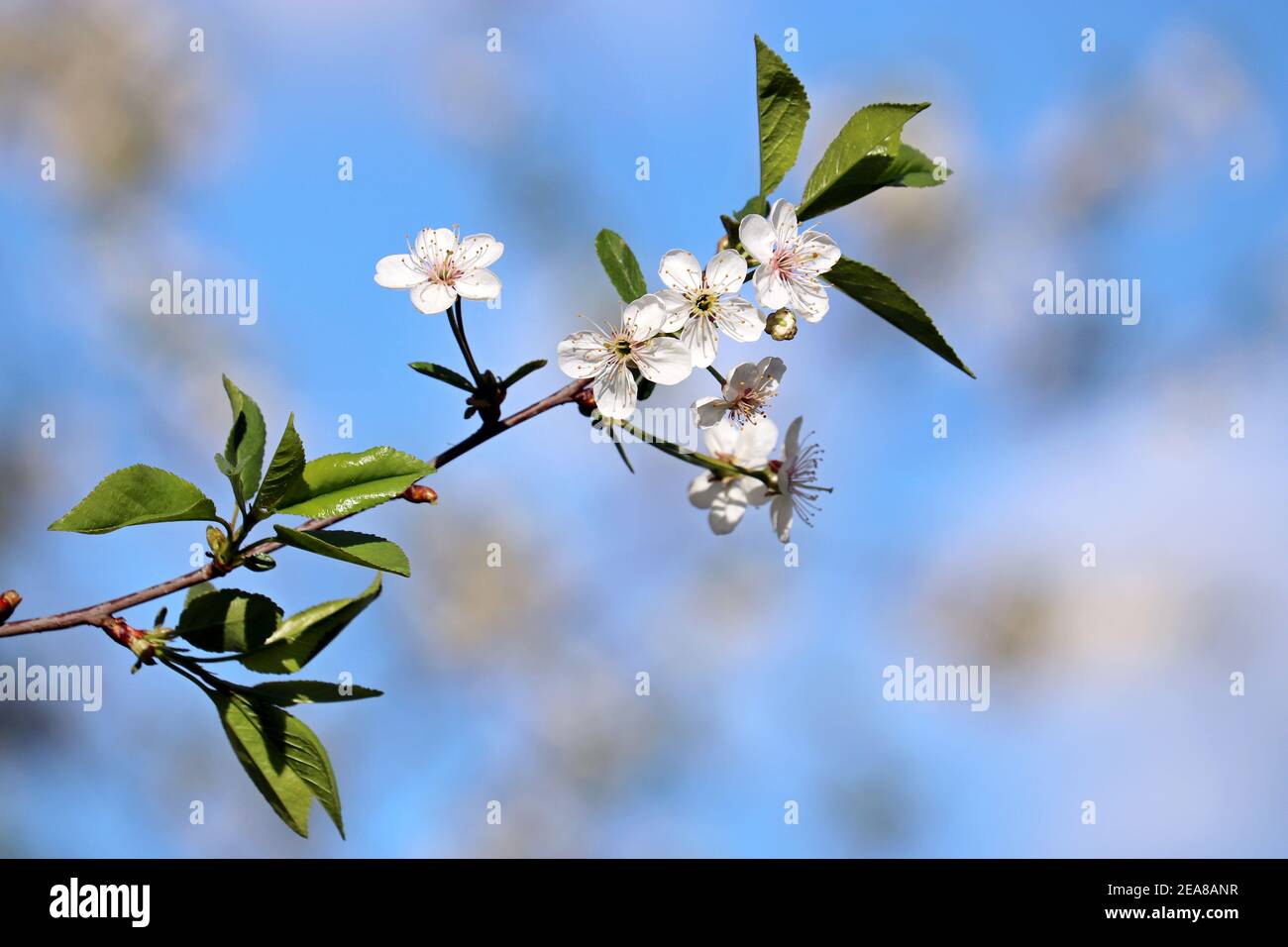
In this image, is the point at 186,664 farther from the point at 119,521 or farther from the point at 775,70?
the point at 775,70

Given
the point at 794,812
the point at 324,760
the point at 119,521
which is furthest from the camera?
the point at 794,812

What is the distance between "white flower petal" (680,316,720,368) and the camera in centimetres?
137

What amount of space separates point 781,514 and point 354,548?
769 millimetres

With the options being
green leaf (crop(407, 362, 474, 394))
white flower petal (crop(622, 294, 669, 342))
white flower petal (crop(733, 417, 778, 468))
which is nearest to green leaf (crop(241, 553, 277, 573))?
green leaf (crop(407, 362, 474, 394))

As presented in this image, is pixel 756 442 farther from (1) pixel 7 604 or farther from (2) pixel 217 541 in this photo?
(1) pixel 7 604

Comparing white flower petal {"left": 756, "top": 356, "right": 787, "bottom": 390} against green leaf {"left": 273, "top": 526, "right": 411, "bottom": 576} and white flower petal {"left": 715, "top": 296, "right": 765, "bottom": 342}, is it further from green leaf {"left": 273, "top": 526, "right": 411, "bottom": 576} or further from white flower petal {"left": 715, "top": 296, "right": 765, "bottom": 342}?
green leaf {"left": 273, "top": 526, "right": 411, "bottom": 576}

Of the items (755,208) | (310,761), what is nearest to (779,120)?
(755,208)

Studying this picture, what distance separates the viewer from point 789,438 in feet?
5.85

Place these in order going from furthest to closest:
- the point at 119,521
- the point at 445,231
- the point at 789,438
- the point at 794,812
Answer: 1. the point at 794,812
2. the point at 789,438
3. the point at 445,231
4. the point at 119,521

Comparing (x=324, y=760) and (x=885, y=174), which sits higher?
(x=885, y=174)

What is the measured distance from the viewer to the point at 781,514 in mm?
1749

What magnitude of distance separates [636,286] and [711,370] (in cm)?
15

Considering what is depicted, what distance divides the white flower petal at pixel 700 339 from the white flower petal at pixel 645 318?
5cm

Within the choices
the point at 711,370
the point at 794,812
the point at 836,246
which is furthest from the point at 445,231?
the point at 794,812
